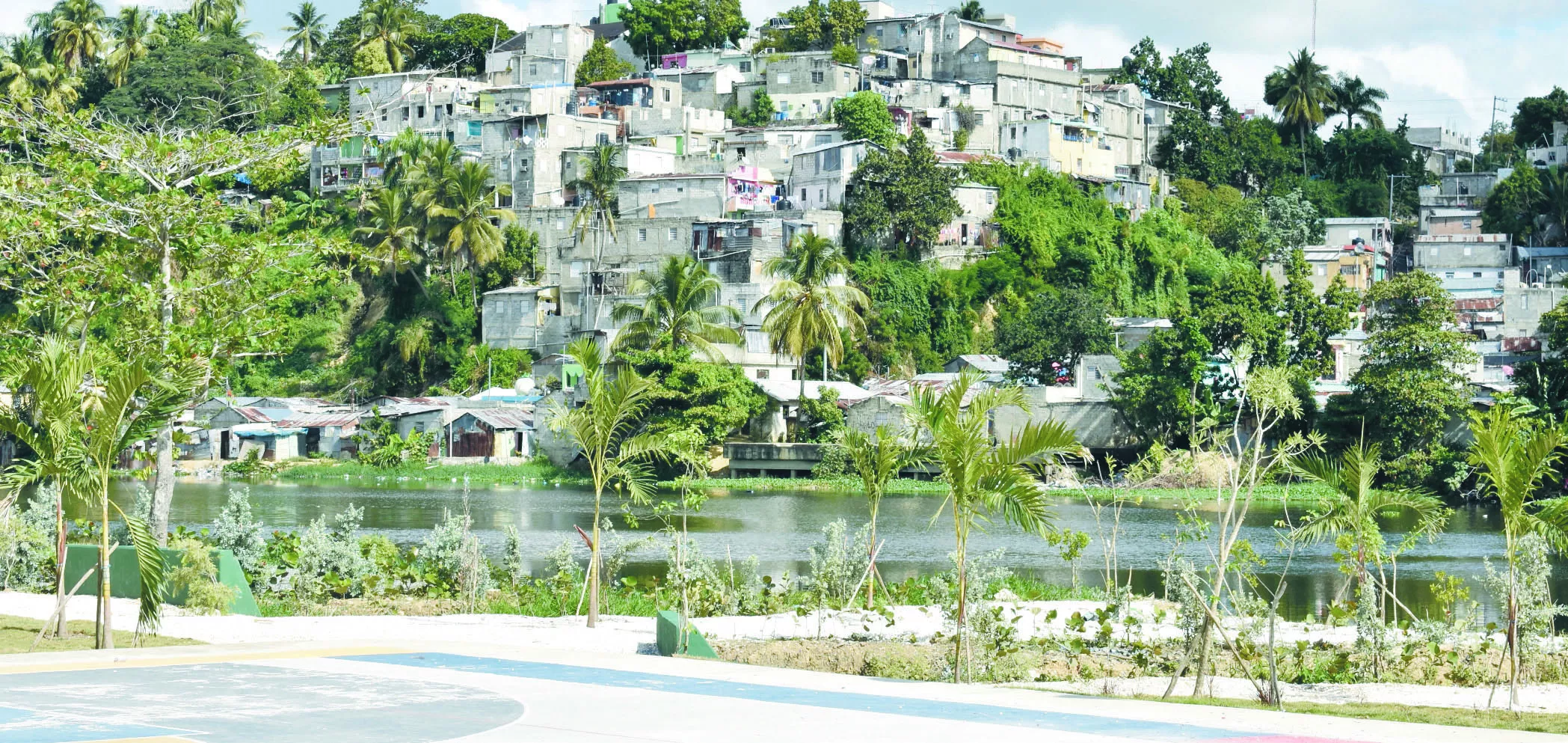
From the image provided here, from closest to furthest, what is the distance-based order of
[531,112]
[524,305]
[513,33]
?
[524,305] → [531,112] → [513,33]

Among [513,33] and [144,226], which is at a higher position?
[513,33]

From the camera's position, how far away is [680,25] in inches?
3553

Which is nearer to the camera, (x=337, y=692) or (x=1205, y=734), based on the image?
(x=1205, y=734)

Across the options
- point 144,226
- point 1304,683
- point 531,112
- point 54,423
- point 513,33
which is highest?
point 513,33

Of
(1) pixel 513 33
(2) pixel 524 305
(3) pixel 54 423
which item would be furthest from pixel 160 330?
(1) pixel 513 33

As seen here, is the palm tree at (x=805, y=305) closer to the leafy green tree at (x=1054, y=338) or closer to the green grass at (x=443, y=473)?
the leafy green tree at (x=1054, y=338)

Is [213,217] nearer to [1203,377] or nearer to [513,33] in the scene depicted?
[1203,377]

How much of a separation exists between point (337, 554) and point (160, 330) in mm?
3612

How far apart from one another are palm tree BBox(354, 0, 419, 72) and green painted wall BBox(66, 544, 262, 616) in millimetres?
73841

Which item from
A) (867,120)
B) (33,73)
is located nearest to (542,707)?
(867,120)

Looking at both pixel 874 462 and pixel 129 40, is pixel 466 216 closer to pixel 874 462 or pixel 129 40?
pixel 129 40

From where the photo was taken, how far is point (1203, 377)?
55.3m

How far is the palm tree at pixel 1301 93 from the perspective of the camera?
9112cm

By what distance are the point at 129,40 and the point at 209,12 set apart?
8628 mm
